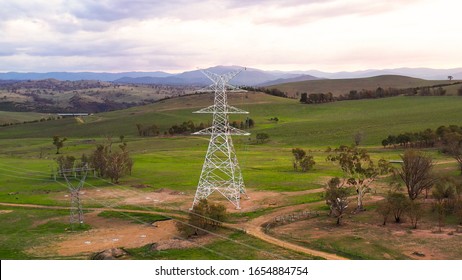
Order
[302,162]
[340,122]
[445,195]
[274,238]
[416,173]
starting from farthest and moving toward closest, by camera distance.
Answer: [340,122], [302,162], [416,173], [445,195], [274,238]

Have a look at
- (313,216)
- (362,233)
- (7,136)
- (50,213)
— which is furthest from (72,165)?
(7,136)

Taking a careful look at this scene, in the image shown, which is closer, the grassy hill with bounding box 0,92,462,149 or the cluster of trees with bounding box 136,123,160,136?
the grassy hill with bounding box 0,92,462,149

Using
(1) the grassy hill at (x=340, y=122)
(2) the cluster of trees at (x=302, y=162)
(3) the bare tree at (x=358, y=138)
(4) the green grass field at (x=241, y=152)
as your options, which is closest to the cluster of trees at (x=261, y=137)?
(4) the green grass field at (x=241, y=152)

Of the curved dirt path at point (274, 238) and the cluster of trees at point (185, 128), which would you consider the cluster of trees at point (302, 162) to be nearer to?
the curved dirt path at point (274, 238)

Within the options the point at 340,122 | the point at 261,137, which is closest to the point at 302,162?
the point at 261,137

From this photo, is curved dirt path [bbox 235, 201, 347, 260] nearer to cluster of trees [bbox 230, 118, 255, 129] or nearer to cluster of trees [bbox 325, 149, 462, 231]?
cluster of trees [bbox 325, 149, 462, 231]

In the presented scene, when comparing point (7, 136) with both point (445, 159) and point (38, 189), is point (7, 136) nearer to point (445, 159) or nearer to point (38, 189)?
point (38, 189)

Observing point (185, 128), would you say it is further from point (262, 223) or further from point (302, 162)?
point (262, 223)

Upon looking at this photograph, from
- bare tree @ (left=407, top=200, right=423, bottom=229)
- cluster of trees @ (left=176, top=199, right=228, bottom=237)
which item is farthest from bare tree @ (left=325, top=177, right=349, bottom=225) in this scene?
cluster of trees @ (left=176, top=199, right=228, bottom=237)
